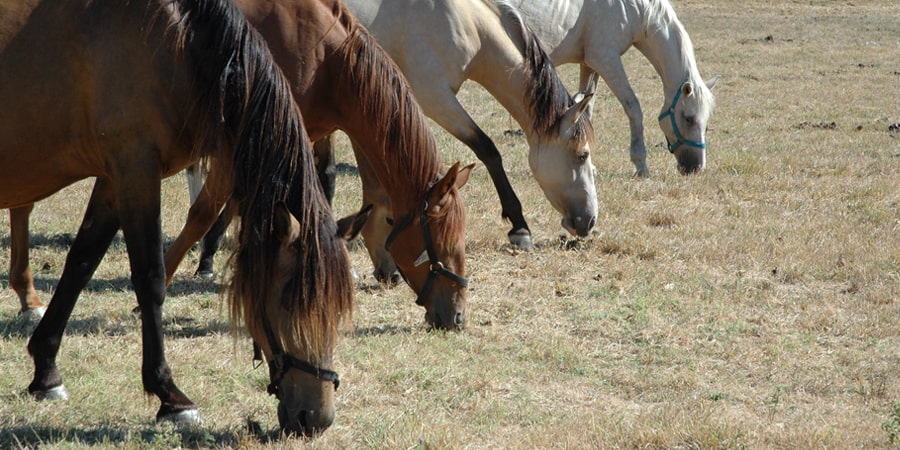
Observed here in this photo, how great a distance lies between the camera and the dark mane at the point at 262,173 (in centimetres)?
305

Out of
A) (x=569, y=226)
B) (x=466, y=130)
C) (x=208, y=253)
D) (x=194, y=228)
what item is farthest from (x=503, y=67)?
(x=194, y=228)

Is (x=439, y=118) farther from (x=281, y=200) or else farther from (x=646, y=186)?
(x=281, y=200)

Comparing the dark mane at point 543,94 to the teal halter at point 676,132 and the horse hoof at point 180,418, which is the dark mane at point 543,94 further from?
the horse hoof at point 180,418

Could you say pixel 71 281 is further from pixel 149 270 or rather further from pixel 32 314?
pixel 32 314

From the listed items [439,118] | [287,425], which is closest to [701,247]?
[439,118]

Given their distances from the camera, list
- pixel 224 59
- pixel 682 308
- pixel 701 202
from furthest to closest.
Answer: pixel 701 202 < pixel 682 308 < pixel 224 59

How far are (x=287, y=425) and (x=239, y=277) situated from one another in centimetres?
52

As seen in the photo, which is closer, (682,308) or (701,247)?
(682,308)

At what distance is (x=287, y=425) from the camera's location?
318 centimetres

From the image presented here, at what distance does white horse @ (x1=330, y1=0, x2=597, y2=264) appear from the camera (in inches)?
244

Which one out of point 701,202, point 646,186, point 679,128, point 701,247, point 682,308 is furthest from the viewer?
point 679,128

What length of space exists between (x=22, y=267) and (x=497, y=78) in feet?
10.1

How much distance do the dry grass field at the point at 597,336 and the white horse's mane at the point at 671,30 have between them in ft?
2.38

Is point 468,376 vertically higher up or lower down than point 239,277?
lower down
